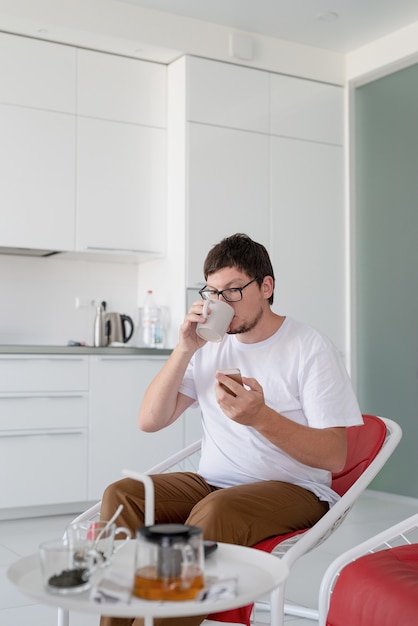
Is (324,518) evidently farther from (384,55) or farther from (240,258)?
(384,55)

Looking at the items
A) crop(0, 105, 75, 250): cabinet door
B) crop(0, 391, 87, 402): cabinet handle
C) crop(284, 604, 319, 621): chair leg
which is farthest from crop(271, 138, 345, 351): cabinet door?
crop(284, 604, 319, 621): chair leg

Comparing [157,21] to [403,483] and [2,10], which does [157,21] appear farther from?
[403,483]

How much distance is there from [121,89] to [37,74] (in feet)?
1.62

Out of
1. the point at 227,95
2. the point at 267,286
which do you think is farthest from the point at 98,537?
the point at 227,95

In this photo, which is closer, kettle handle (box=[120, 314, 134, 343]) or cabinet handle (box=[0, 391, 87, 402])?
cabinet handle (box=[0, 391, 87, 402])

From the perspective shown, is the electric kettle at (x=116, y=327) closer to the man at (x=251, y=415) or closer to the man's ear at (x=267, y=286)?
the man at (x=251, y=415)

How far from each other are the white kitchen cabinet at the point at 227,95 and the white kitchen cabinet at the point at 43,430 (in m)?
1.57

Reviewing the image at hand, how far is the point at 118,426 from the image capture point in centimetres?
438

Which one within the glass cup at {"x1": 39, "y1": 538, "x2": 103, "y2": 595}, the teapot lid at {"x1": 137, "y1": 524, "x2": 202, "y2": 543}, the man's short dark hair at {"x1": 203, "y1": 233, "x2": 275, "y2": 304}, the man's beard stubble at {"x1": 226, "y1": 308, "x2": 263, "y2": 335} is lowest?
the glass cup at {"x1": 39, "y1": 538, "x2": 103, "y2": 595}

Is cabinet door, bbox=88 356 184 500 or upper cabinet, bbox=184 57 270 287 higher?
upper cabinet, bbox=184 57 270 287

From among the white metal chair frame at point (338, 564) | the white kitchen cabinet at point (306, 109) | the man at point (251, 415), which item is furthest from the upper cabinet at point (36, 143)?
the white metal chair frame at point (338, 564)

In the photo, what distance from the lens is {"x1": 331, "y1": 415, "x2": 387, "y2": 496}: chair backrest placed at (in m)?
2.21

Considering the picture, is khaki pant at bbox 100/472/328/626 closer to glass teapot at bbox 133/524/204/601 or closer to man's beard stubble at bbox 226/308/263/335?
man's beard stubble at bbox 226/308/263/335

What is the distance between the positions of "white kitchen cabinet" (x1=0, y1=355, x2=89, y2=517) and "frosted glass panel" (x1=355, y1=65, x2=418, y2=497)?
5.98 feet
